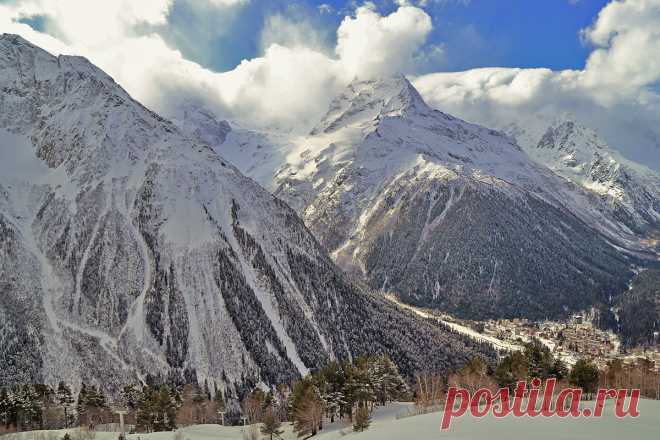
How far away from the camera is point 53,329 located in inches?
6880

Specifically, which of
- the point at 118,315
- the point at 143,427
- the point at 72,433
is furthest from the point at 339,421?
the point at 118,315

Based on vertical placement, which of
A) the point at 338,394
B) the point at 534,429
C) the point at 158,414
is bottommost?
the point at 158,414

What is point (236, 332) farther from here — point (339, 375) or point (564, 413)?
point (564, 413)

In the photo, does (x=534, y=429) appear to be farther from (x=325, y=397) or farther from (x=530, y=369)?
(x=530, y=369)

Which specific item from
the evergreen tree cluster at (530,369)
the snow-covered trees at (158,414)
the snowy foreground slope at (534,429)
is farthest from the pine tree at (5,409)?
the evergreen tree cluster at (530,369)

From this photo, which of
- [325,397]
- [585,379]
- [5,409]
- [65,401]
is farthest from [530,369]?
[5,409]

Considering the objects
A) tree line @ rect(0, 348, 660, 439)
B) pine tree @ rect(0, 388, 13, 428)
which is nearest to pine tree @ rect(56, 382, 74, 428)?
tree line @ rect(0, 348, 660, 439)

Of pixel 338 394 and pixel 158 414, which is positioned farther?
pixel 158 414

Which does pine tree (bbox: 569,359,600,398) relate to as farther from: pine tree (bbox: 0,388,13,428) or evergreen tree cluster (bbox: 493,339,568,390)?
pine tree (bbox: 0,388,13,428)

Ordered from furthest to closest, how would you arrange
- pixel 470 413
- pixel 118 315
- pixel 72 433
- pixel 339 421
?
pixel 118 315 < pixel 339 421 < pixel 72 433 < pixel 470 413

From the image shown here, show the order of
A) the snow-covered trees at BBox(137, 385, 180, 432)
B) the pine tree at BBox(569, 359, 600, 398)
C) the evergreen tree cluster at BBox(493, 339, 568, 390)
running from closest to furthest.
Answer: the pine tree at BBox(569, 359, 600, 398)
the snow-covered trees at BBox(137, 385, 180, 432)
the evergreen tree cluster at BBox(493, 339, 568, 390)

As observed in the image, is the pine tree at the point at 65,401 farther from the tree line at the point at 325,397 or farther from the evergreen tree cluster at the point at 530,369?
the evergreen tree cluster at the point at 530,369

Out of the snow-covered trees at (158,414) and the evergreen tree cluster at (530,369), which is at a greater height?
the evergreen tree cluster at (530,369)

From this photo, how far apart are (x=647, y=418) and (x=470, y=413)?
54.2 ft
